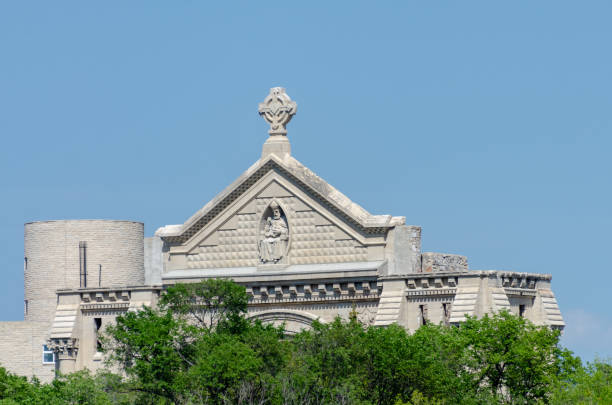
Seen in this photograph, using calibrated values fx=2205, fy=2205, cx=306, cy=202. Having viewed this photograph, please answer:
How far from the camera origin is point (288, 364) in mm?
68938

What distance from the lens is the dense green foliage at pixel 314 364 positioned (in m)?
68.4

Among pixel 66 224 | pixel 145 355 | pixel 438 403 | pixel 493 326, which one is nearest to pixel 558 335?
pixel 493 326

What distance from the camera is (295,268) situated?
77.2m

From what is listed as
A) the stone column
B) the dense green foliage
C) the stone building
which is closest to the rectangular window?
the stone building

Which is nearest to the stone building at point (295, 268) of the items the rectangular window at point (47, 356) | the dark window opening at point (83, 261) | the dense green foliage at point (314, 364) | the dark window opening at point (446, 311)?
the dark window opening at point (446, 311)

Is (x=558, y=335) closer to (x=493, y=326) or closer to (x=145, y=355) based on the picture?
(x=493, y=326)

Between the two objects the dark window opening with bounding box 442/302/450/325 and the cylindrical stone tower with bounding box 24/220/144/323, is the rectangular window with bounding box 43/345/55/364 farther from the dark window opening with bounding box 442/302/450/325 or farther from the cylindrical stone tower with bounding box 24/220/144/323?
the dark window opening with bounding box 442/302/450/325

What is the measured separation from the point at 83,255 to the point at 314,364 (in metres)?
19.5

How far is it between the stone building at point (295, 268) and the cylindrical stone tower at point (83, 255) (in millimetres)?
2689

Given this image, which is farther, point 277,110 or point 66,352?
point 66,352

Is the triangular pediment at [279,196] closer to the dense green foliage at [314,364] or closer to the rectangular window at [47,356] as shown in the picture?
the dense green foliage at [314,364]

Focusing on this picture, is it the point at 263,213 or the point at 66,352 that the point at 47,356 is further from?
the point at 263,213

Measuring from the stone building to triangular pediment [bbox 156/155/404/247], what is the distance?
0.04 meters

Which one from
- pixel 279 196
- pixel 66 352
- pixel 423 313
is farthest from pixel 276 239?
pixel 66 352
